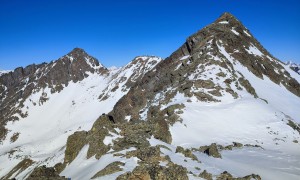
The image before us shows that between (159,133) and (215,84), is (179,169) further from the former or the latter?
(215,84)

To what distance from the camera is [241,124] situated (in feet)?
121

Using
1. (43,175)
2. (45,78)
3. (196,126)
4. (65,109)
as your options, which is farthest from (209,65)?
(45,78)

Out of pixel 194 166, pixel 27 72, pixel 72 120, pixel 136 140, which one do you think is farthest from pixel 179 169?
pixel 27 72

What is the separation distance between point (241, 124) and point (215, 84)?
1202 centimetres

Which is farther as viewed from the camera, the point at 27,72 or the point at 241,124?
the point at 27,72

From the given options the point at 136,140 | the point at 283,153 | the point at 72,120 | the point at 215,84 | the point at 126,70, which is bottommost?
the point at 283,153

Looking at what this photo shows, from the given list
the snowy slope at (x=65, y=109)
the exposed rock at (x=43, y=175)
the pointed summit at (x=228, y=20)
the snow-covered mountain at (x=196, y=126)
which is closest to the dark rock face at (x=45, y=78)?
the snowy slope at (x=65, y=109)

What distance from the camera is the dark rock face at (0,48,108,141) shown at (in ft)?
530

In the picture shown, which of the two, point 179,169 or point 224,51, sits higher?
point 224,51

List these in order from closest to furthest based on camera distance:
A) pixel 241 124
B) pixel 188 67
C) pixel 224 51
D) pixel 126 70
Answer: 1. pixel 241 124
2. pixel 188 67
3. pixel 224 51
4. pixel 126 70

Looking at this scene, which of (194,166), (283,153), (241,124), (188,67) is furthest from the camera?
(188,67)

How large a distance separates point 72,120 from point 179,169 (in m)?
118

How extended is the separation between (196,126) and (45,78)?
488 ft

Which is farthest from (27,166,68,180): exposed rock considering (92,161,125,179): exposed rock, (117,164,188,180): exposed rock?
(117,164,188,180): exposed rock
